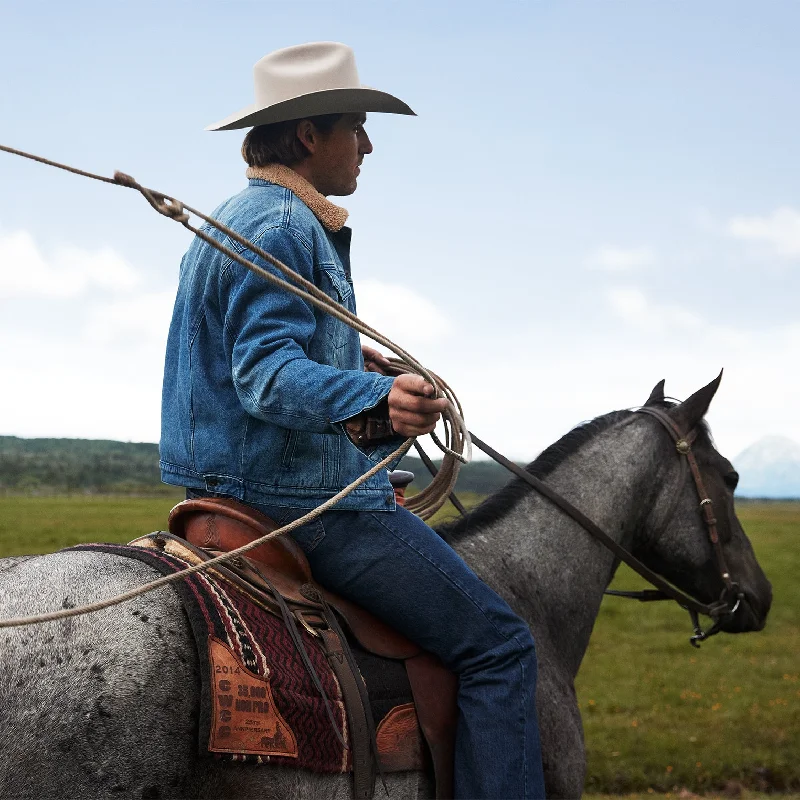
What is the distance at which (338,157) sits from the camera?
3.39 metres

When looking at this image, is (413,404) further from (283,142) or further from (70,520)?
(70,520)

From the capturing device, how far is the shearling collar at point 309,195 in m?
3.24

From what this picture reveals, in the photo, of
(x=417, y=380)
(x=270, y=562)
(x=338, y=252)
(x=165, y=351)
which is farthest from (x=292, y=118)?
(x=270, y=562)

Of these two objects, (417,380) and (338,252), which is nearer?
(417,380)

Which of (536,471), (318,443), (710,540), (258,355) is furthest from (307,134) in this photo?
(710,540)

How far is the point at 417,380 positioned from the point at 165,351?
114 cm

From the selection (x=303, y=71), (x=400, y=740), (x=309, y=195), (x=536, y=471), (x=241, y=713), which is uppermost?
(x=303, y=71)

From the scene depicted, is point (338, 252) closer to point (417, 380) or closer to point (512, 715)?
point (417, 380)

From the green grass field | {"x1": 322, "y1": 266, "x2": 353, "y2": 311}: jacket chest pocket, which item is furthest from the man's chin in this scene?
the green grass field

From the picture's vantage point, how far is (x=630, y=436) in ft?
15.2

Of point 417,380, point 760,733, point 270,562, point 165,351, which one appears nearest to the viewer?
point 417,380

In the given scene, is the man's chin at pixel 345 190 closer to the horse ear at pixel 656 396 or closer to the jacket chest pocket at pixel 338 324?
the jacket chest pocket at pixel 338 324

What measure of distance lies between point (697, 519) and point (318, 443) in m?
2.42

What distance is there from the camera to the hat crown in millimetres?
3293
